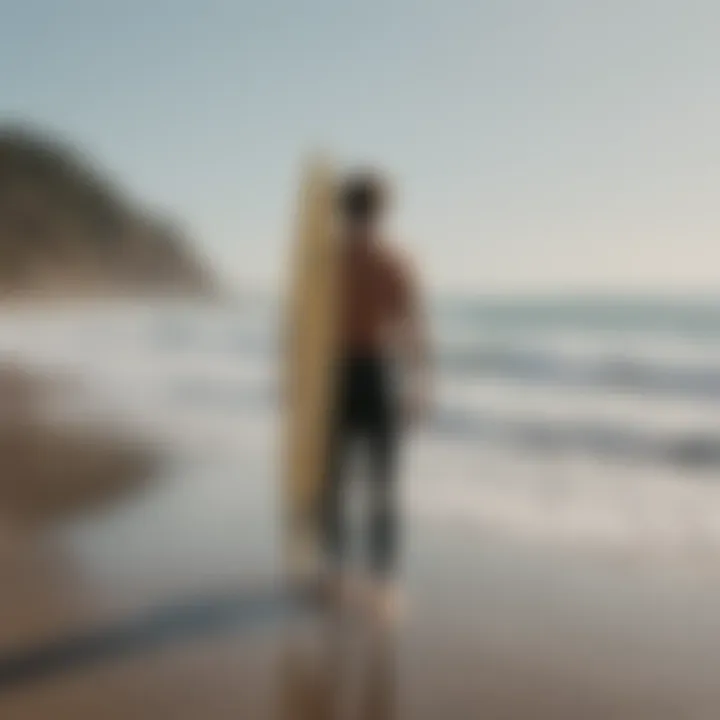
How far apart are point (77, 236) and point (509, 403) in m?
6.43

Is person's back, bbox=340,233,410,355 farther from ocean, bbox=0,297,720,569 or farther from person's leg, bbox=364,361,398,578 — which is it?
ocean, bbox=0,297,720,569

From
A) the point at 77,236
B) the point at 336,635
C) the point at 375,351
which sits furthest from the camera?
the point at 77,236

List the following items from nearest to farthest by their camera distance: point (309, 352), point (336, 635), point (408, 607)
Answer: point (336, 635)
point (408, 607)
point (309, 352)

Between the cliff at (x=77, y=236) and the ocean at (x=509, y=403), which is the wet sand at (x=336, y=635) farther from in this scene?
the cliff at (x=77, y=236)

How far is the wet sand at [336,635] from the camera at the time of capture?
1.59m

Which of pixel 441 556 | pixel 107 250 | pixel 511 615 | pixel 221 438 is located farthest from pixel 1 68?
pixel 107 250

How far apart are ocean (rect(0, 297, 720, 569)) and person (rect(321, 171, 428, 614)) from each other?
19.7 inches

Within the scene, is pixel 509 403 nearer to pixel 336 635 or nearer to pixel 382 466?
pixel 382 466

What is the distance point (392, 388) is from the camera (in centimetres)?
214

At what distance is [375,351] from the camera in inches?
83.5

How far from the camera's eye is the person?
2113 millimetres

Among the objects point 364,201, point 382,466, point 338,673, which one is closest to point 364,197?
point 364,201

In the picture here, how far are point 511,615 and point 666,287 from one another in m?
3.31

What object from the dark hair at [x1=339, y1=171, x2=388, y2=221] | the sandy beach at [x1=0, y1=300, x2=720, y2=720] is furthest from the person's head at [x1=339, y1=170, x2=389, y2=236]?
the sandy beach at [x1=0, y1=300, x2=720, y2=720]
